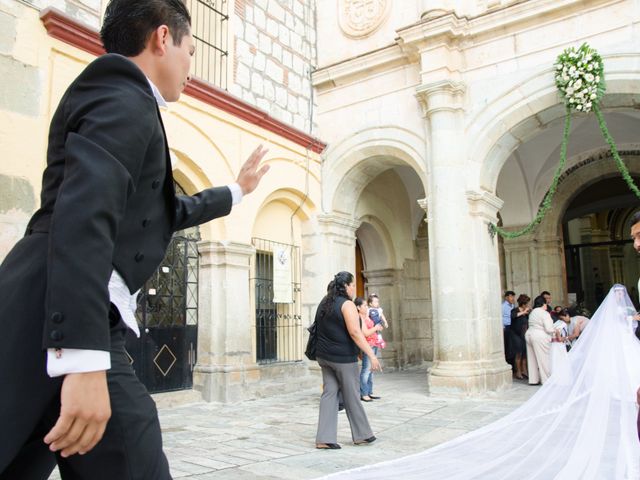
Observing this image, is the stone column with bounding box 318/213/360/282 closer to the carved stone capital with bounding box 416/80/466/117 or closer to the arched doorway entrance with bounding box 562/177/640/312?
the carved stone capital with bounding box 416/80/466/117

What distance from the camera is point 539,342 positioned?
388 inches

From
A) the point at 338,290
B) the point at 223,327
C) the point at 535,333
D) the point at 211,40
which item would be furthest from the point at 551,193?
the point at 211,40

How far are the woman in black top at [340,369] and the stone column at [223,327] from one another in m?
3.34

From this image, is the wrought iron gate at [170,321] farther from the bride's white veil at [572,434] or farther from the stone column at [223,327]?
the bride's white veil at [572,434]

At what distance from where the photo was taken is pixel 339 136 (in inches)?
436

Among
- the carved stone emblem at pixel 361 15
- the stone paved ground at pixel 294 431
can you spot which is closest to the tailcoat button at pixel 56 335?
the stone paved ground at pixel 294 431

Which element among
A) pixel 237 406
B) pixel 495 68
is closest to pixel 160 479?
pixel 237 406

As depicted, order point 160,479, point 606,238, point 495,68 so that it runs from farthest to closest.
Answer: point 606,238
point 495,68
point 160,479

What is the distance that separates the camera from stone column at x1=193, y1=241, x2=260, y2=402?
857cm

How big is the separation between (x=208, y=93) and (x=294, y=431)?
17.1 feet

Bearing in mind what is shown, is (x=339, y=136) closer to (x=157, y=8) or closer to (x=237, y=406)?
(x=237, y=406)

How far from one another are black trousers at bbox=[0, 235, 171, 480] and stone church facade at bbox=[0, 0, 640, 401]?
17.5 ft

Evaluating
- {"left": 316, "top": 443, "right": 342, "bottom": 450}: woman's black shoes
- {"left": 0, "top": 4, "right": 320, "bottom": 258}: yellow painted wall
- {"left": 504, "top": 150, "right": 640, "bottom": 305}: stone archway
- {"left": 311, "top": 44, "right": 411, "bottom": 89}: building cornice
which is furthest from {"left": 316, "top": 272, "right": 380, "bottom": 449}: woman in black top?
{"left": 504, "top": 150, "right": 640, "bottom": 305}: stone archway

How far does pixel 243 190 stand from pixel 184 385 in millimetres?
7037
